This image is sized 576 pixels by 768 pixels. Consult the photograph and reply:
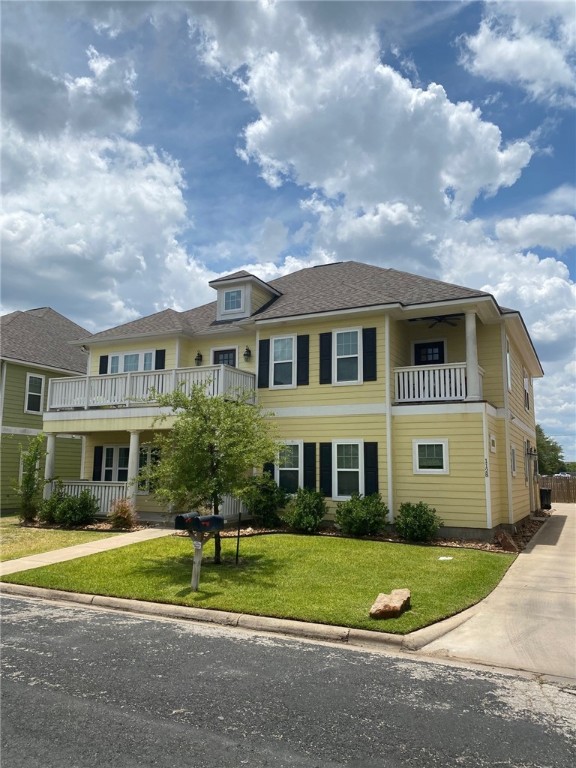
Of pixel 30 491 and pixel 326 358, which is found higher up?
pixel 326 358

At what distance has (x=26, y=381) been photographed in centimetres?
2406

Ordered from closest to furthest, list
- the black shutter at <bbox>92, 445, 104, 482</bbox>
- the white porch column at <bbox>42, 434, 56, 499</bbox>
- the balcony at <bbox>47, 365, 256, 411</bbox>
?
1. the balcony at <bbox>47, 365, 256, 411</bbox>
2. the white porch column at <bbox>42, 434, 56, 499</bbox>
3. the black shutter at <bbox>92, 445, 104, 482</bbox>

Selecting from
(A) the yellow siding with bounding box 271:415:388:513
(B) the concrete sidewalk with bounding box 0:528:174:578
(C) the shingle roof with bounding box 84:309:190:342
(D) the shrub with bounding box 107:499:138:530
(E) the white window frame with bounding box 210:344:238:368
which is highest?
(C) the shingle roof with bounding box 84:309:190:342

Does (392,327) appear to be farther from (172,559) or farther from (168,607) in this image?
(168,607)

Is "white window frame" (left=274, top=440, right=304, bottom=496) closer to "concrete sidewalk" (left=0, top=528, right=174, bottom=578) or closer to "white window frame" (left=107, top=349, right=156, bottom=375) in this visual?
"concrete sidewalk" (left=0, top=528, right=174, bottom=578)

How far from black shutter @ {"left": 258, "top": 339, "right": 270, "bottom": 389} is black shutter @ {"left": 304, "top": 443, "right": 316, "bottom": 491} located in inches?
102

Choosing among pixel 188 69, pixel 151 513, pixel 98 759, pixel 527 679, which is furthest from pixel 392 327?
pixel 98 759

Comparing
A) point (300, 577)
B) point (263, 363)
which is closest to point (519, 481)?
point (263, 363)

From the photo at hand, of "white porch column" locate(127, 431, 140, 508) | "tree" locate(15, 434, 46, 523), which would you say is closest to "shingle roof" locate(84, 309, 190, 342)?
"white porch column" locate(127, 431, 140, 508)

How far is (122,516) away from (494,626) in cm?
1143

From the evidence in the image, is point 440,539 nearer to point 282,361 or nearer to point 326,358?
point 326,358

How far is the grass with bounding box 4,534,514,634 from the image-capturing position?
7.82 m

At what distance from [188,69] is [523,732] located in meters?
12.8

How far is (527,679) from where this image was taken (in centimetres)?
561
